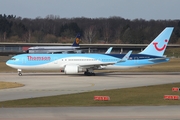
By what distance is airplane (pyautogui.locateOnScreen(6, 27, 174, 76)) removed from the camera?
164 feet

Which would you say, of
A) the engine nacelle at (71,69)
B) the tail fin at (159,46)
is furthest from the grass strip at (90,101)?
the tail fin at (159,46)

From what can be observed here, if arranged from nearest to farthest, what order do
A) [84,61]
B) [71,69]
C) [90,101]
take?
[90,101] < [71,69] < [84,61]

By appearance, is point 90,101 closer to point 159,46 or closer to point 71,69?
point 71,69

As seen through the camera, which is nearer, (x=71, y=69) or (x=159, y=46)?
(x=71, y=69)

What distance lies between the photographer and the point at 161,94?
29797mm

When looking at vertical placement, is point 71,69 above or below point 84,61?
below

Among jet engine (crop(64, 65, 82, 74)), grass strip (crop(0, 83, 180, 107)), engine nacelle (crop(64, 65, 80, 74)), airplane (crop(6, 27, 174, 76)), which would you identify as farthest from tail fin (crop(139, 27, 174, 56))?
grass strip (crop(0, 83, 180, 107))

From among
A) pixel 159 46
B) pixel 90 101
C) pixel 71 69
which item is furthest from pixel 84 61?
pixel 90 101

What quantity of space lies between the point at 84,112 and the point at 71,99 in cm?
585

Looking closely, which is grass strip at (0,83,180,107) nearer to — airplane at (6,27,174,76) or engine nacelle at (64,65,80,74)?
engine nacelle at (64,65,80,74)

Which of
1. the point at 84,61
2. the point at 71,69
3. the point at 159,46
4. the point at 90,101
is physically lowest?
the point at 71,69

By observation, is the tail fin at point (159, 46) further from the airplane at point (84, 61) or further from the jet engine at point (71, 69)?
the jet engine at point (71, 69)

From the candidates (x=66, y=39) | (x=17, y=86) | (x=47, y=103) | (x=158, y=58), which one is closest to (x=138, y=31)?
(x=66, y=39)

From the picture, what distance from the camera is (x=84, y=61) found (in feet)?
168
